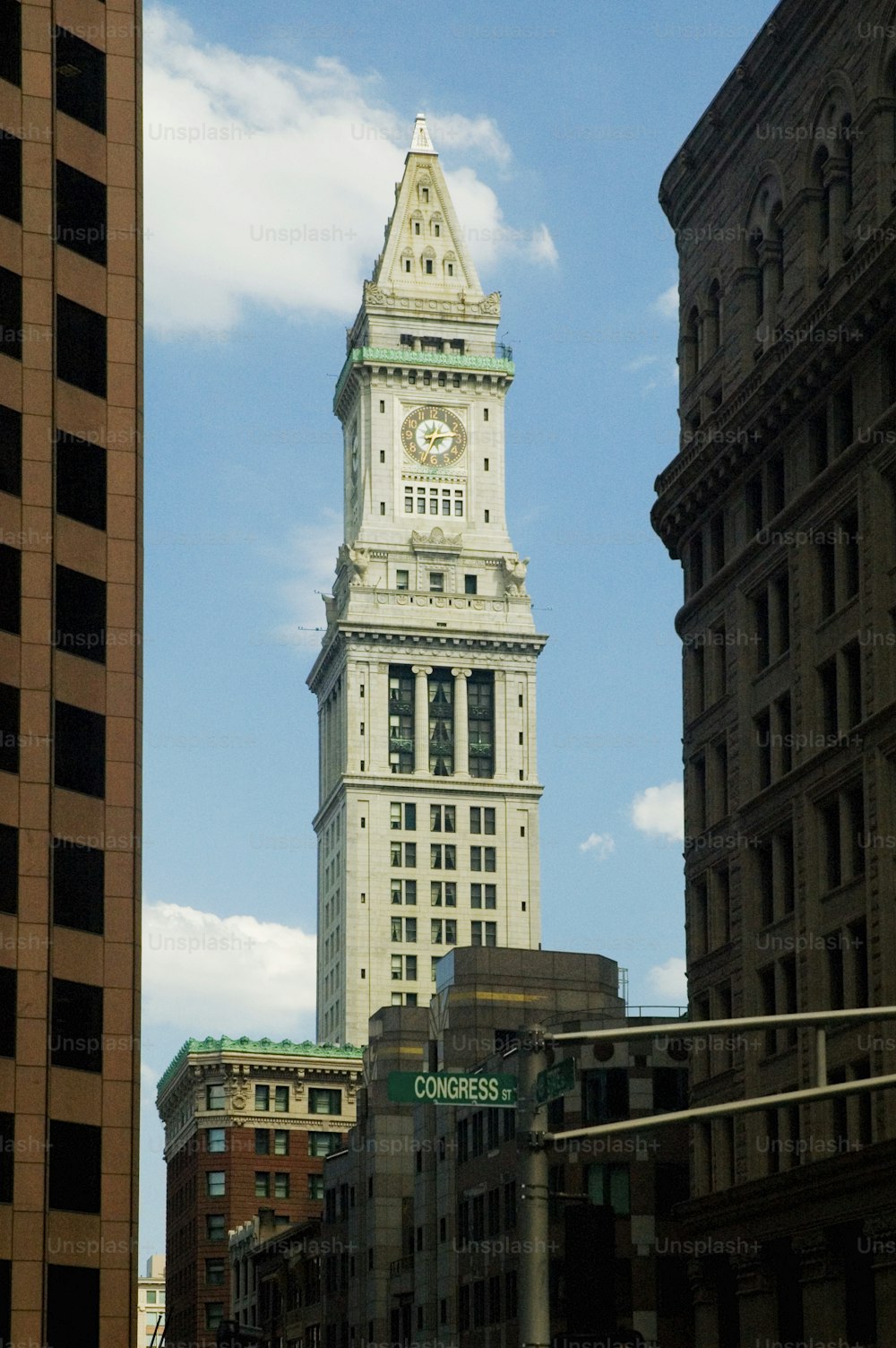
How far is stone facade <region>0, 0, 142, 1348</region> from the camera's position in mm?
56125

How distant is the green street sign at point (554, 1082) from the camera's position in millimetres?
26484

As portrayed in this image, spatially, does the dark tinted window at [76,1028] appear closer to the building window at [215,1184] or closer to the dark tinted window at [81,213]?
the dark tinted window at [81,213]

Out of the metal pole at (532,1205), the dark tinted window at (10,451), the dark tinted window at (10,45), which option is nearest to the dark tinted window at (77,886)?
the dark tinted window at (10,451)

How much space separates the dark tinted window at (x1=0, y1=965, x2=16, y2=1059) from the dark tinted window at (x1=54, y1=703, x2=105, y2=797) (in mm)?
5354

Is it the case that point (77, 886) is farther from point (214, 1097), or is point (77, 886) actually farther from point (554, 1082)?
point (214, 1097)

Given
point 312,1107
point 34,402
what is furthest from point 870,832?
point 312,1107

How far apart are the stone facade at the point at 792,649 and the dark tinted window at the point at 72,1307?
19071mm

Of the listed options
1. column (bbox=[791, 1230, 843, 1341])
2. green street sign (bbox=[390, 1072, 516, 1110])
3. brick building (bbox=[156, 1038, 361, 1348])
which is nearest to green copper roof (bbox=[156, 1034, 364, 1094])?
brick building (bbox=[156, 1038, 361, 1348])

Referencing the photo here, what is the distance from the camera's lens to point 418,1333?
110m

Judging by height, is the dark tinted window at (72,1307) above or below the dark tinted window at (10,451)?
below

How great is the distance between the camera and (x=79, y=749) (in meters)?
59.9

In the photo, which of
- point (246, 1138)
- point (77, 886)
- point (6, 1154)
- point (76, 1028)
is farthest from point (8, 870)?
point (246, 1138)

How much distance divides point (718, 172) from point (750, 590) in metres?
14.9

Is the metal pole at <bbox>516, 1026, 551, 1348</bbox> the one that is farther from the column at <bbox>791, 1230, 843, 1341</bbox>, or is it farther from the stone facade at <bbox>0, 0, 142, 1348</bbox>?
the column at <bbox>791, 1230, 843, 1341</bbox>
